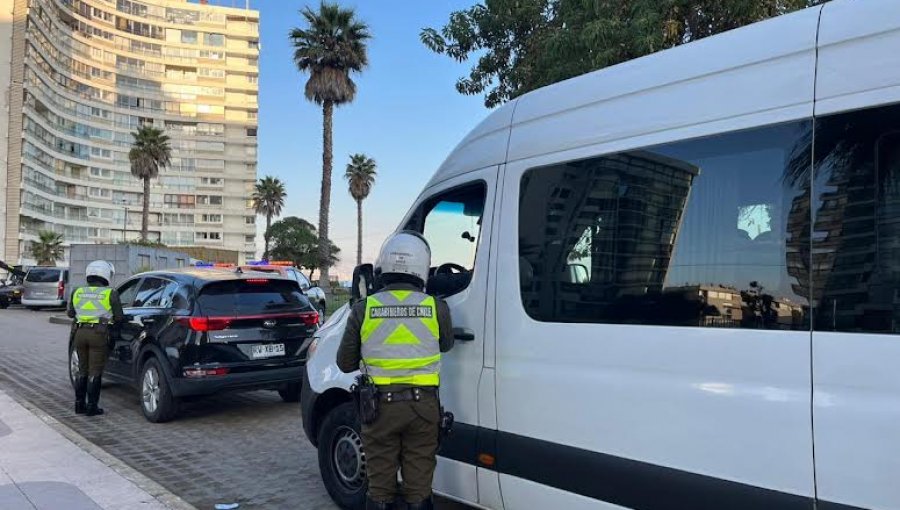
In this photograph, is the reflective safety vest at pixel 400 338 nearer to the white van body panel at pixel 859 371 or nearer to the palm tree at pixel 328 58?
the white van body panel at pixel 859 371

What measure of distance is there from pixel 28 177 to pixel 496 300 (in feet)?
266

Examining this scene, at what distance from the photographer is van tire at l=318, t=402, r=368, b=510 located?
4473 millimetres

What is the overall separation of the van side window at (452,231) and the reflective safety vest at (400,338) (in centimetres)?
46

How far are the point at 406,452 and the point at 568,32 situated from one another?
6641 mm

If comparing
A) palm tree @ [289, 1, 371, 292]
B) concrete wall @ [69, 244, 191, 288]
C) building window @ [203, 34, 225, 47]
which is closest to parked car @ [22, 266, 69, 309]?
concrete wall @ [69, 244, 191, 288]

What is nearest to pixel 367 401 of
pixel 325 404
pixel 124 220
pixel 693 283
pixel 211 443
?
pixel 325 404

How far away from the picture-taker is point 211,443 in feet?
22.7

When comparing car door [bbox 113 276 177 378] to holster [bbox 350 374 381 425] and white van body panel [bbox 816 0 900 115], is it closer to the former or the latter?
holster [bbox 350 374 381 425]

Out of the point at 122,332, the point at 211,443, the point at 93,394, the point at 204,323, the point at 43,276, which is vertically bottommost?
the point at 211,443

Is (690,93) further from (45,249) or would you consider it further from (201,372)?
(45,249)

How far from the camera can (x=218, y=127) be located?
98625mm

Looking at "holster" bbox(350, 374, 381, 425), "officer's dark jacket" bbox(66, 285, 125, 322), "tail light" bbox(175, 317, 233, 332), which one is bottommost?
"holster" bbox(350, 374, 381, 425)

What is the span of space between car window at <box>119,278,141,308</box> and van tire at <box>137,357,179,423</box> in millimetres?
1354

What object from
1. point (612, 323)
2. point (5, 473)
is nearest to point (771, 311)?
point (612, 323)
